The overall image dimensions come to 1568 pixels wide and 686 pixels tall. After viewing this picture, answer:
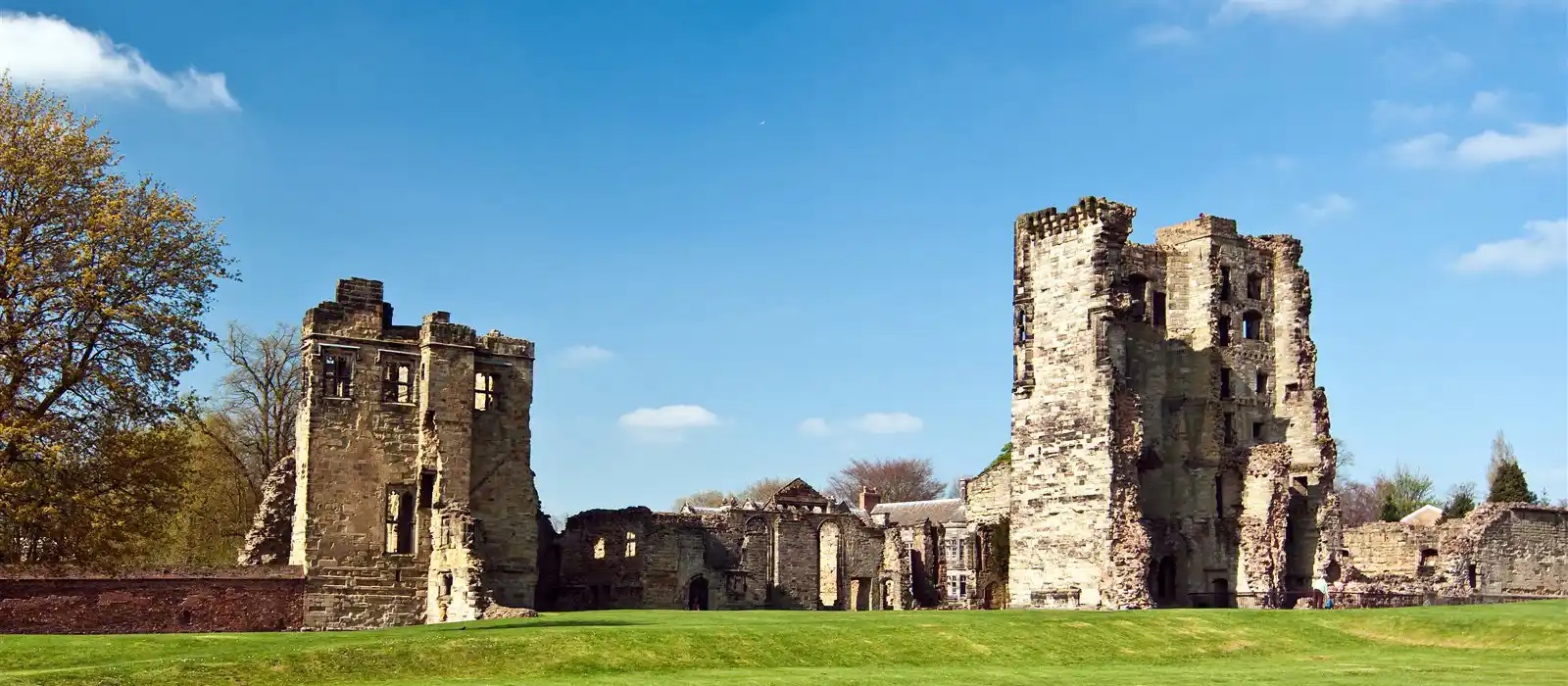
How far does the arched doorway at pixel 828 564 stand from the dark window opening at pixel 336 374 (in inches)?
1308

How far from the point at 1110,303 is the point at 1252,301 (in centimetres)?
783

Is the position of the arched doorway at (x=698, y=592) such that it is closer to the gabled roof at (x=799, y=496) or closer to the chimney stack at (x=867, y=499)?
the gabled roof at (x=799, y=496)

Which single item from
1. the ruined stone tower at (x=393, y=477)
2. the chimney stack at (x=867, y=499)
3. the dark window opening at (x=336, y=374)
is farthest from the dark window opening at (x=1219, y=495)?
the chimney stack at (x=867, y=499)

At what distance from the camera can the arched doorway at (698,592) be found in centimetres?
6275

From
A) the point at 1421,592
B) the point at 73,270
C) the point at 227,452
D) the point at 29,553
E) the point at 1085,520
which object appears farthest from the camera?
the point at 227,452

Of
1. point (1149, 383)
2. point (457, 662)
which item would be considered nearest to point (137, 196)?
point (457, 662)

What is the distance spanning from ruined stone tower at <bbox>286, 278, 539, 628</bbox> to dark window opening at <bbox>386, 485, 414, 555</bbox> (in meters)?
0.03

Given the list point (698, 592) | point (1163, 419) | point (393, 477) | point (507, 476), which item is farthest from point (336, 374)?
point (1163, 419)

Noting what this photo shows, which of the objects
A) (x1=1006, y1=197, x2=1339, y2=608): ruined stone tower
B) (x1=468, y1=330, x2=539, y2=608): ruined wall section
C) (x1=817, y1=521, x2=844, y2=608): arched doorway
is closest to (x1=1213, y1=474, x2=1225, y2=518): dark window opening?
(x1=1006, y1=197, x2=1339, y2=608): ruined stone tower

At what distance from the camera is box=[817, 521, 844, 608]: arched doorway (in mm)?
72562

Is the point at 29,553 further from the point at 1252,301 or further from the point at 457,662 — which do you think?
the point at 1252,301

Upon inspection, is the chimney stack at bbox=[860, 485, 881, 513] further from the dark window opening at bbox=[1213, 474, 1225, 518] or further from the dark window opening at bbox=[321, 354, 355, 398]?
the dark window opening at bbox=[321, 354, 355, 398]

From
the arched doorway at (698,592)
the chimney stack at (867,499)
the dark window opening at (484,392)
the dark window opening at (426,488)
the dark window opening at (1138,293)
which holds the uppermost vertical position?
the dark window opening at (1138,293)

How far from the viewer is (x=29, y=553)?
1369 inches
